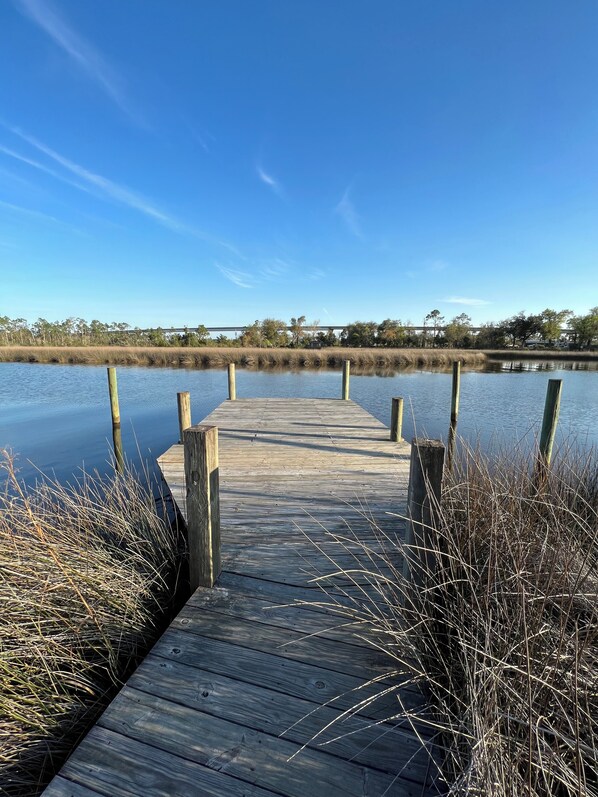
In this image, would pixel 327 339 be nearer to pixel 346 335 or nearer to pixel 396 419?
pixel 346 335

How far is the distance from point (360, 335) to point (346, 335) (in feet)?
Answer: 8.68

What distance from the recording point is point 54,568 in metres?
1.76

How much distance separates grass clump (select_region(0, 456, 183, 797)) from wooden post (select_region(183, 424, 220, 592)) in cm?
30

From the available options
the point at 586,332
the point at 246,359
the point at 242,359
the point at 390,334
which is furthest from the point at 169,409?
the point at 586,332

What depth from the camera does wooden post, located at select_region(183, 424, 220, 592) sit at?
1847mm

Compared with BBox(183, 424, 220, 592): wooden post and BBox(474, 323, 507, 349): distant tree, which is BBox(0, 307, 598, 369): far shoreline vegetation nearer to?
BBox(474, 323, 507, 349): distant tree

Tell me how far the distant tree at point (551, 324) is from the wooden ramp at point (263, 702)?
60.5 meters

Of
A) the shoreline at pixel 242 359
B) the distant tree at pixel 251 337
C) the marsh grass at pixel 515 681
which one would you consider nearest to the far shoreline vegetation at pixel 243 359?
the shoreline at pixel 242 359

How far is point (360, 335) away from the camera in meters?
50.2

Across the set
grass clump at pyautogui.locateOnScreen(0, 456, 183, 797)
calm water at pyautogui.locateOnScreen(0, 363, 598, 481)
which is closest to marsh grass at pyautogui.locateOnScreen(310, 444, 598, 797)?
grass clump at pyautogui.locateOnScreen(0, 456, 183, 797)

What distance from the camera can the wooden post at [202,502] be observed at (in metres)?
1.85

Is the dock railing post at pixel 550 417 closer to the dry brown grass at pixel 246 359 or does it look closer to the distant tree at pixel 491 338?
the dry brown grass at pixel 246 359

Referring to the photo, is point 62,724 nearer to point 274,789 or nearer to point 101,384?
point 274,789

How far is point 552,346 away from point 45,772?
62.8 metres
